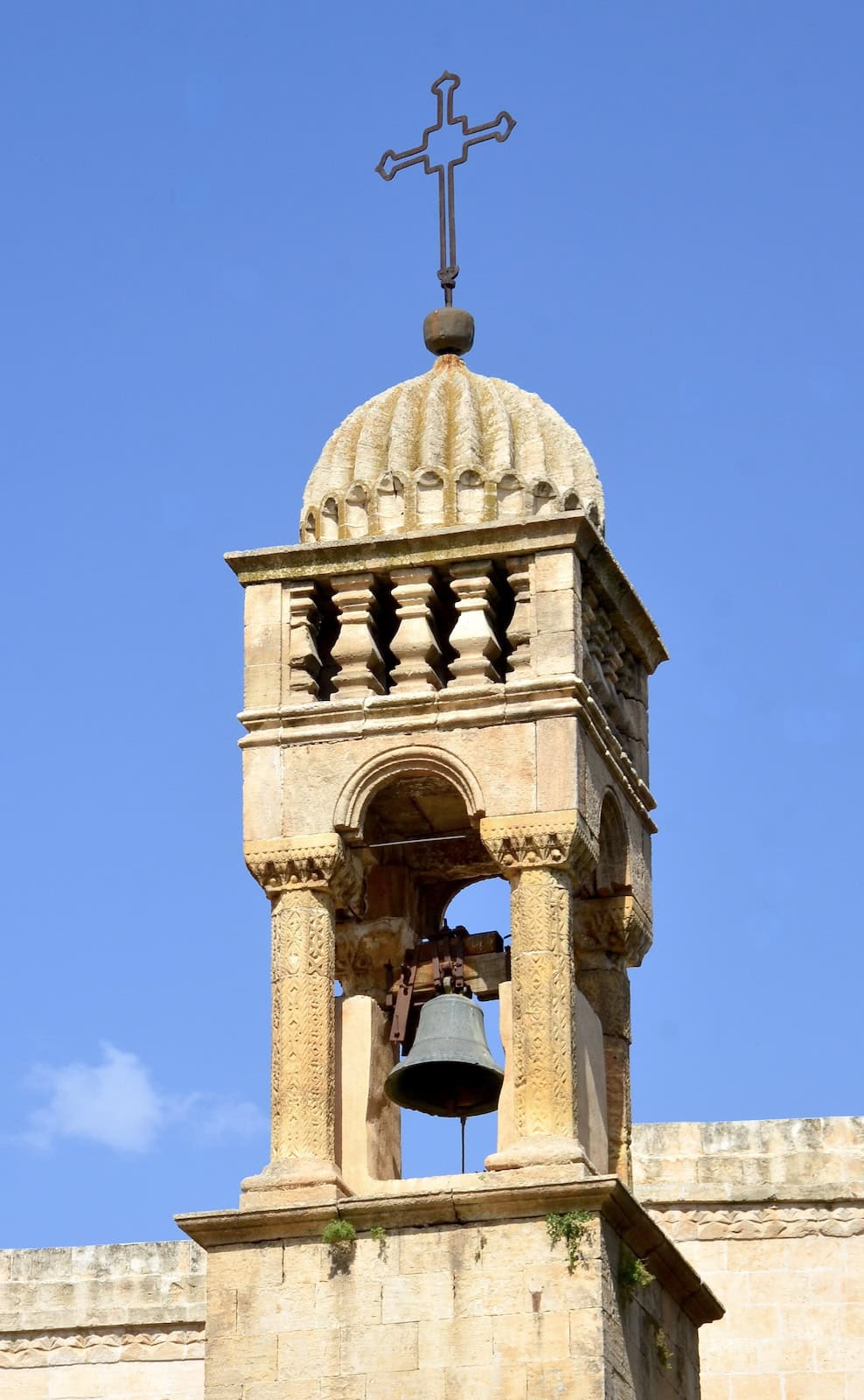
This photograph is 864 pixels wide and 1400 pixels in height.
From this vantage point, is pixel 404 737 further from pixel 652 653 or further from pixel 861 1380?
pixel 861 1380

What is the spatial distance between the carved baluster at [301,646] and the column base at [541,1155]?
272 centimetres

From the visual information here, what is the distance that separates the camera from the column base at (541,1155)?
17219 millimetres

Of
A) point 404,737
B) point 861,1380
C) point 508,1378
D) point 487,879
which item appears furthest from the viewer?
point 861,1380

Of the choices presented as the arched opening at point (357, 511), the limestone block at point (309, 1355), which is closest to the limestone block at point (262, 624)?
the arched opening at point (357, 511)

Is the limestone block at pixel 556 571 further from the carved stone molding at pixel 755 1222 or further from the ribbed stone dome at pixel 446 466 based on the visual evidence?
the carved stone molding at pixel 755 1222

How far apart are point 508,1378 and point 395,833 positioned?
3.63 metres

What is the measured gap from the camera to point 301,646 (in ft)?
61.4

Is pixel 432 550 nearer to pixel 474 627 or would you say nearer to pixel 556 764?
pixel 474 627

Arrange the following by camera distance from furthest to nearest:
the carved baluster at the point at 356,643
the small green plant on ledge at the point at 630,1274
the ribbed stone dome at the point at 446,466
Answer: the ribbed stone dome at the point at 446,466 < the carved baluster at the point at 356,643 < the small green plant on ledge at the point at 630,1274

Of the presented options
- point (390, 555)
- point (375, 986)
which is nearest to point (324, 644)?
point (390, 555)

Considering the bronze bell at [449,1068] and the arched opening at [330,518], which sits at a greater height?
the arched opening at [330,518]

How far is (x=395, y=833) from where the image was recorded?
19.4m

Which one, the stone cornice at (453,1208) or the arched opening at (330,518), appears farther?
the arched opening at (330,518)

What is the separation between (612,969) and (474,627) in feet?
6.95
